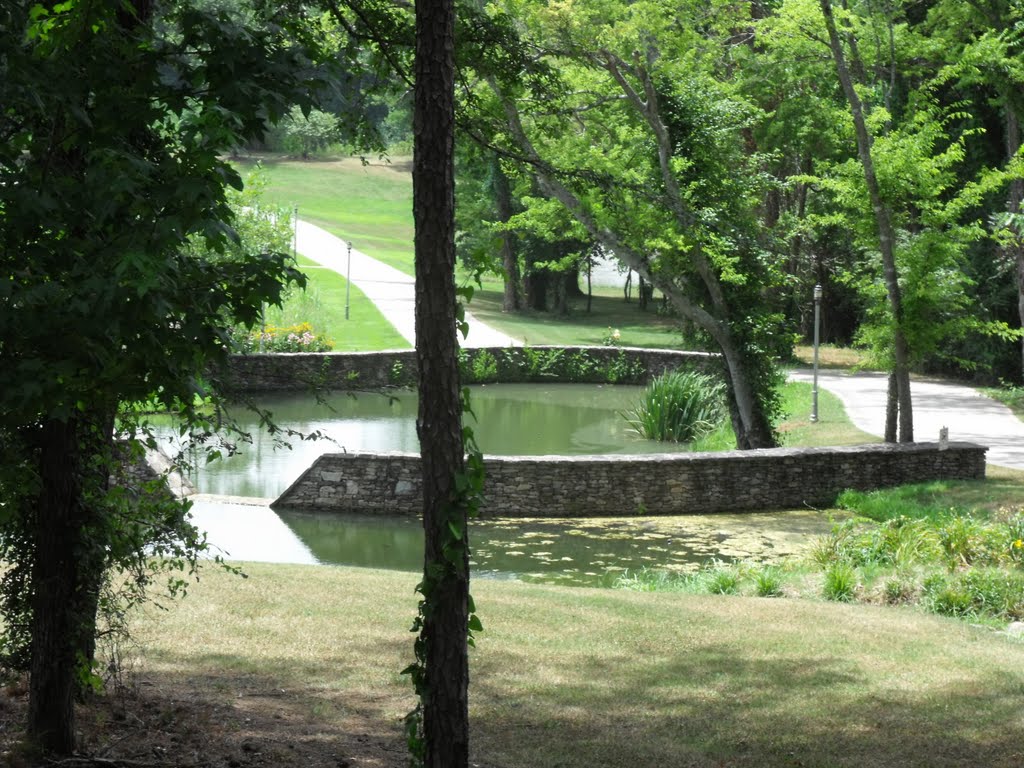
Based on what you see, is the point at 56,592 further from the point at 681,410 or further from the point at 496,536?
the point at 681,410

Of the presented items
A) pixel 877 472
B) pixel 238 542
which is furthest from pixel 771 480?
pixel 238 542

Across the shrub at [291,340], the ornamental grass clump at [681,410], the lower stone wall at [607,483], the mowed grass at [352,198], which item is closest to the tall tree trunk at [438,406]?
the lower stone wall at [607,483]

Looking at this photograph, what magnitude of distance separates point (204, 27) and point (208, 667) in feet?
13.8

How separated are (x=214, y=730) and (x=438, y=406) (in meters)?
2.32

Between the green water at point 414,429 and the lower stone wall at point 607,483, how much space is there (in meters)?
1.30

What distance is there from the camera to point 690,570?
13.9m

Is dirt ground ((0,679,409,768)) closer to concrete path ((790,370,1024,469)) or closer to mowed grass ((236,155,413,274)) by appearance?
concrete path ((790,370,1024,469))

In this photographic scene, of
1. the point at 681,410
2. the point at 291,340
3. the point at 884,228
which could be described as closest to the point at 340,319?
the point at 291,340

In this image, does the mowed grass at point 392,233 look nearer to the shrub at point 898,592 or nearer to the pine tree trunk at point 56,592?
the shrub at point 898,592

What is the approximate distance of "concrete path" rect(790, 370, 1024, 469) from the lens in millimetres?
21750

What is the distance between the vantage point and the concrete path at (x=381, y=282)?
37.0 metres

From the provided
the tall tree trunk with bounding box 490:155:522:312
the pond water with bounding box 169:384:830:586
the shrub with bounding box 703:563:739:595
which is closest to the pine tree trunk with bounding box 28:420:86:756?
the pond water with bounding box 169:384:830:586

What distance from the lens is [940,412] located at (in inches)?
997

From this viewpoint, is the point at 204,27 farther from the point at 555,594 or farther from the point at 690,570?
the point at 690,570
